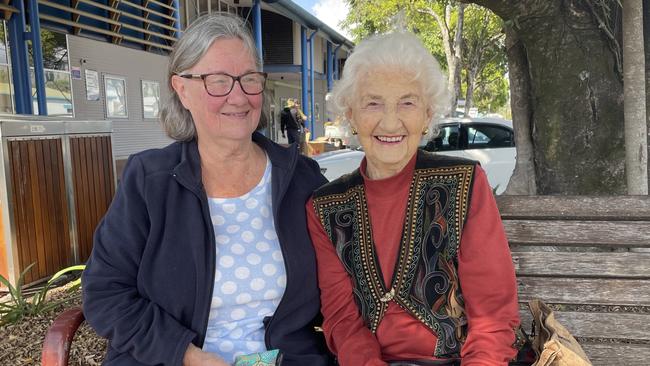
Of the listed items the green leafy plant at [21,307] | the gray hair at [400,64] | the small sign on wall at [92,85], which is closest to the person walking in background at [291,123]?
the small sign on wall at [92,85]

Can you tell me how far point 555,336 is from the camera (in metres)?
1.64

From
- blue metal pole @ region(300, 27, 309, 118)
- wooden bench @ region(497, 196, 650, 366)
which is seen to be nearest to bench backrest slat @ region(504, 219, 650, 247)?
wooden bench @ region(497, 196, 650, 366)

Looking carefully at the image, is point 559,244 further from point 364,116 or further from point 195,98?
point 195,98

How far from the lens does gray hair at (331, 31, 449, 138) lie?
72.9 inches

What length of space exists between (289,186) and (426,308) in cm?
68

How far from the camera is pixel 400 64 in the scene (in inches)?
72.9

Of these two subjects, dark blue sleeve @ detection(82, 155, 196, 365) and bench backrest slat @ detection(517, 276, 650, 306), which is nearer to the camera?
dark blue sleeve @ detection(82, 155, 196, 365)

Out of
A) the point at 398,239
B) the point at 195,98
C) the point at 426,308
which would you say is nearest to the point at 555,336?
the point at 426,308

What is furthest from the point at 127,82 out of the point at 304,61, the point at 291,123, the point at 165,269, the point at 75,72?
the point at 165,269

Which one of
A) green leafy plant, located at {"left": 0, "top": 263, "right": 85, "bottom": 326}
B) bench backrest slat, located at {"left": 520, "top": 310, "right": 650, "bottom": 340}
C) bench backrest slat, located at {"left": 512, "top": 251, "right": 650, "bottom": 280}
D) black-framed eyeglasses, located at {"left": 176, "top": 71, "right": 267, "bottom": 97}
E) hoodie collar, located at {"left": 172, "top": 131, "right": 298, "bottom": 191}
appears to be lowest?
green leafy plant, located at {"left": 0, "top": 263, "right": 85, "bottom": 326}

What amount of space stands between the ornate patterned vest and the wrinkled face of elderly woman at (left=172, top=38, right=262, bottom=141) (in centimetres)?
56

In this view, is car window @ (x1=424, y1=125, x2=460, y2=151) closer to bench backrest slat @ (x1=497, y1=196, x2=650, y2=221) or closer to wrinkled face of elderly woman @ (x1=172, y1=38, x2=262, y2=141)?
bench backrest slat @ (x1=497, y1=196, x2=650, y2=221)

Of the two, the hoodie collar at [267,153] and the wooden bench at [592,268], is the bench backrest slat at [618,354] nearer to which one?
the wooden bench at [592,268]

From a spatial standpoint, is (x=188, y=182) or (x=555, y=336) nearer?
(x=555, y=336)
